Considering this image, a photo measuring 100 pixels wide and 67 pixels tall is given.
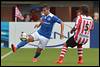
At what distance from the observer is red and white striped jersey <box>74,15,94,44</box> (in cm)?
1723

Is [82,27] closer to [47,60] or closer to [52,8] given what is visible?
[47,60]

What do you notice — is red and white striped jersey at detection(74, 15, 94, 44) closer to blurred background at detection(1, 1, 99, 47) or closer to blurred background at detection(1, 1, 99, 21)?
blurred background at detection(1, 1, 99, 47)

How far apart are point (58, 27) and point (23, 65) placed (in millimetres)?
9081

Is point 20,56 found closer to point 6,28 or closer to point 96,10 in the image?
point 6,28

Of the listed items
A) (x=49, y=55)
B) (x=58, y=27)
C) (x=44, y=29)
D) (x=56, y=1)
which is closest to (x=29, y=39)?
(x=44, y=29)

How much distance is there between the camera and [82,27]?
17328 mm

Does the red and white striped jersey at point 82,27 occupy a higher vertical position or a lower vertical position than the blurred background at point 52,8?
lower

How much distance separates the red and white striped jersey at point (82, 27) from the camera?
1723 cm

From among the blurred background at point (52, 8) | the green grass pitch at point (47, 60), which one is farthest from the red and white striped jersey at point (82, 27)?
the blurred background at point (52, 8)

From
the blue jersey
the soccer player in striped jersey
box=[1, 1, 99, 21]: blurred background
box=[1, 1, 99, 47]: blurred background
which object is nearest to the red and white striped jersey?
the soccer player in striped jersey

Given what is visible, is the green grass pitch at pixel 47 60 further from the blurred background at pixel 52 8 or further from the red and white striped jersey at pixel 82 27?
the blurred background at pixel 52 8

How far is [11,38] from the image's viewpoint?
25453 mm

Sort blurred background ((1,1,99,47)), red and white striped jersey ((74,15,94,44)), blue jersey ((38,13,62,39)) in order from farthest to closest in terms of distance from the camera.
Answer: blurred background ((1,1,99,47)) → blue jersey ((38,13,62,39)) → red and white striped jersey ((74,15,94,44))

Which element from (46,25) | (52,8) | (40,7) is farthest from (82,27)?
(52,8)
